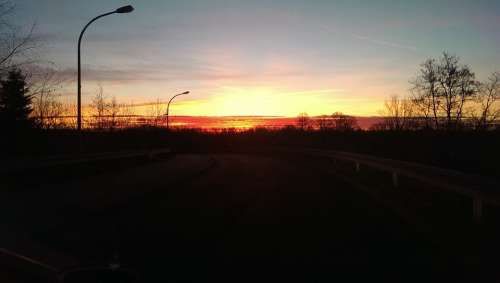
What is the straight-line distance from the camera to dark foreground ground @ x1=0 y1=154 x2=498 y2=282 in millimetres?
7051

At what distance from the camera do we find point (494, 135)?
131 feet

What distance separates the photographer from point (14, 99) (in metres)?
39.1

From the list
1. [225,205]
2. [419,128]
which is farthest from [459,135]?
[225,205]

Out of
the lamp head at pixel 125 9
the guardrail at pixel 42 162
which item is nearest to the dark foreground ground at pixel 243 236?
the guardrail at pixel 42 162

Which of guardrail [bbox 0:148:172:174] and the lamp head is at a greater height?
the lamp head

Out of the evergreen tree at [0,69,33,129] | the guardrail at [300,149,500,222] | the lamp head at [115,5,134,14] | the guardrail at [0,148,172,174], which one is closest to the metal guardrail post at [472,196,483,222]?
the guardrail at [300,149,500,222]

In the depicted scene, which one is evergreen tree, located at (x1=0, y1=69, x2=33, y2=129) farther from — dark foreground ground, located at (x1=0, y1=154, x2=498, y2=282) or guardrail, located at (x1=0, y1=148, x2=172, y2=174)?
dark foreground ground, located at (x1=0, y1=154, x2=498, y2=282)

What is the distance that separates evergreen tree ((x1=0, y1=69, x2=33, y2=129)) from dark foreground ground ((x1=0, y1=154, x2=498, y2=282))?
11489mm

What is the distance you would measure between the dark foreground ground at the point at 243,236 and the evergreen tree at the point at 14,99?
1149 cm

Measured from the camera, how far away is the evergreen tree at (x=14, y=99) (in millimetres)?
26938

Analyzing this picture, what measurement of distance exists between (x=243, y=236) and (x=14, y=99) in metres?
34.3

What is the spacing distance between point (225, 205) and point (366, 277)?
25.8ft

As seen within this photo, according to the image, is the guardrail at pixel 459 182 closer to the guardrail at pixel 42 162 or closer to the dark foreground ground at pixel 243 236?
the dark foreground ground at pixel 243 236

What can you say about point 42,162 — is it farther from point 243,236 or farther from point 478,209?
point 478,209
